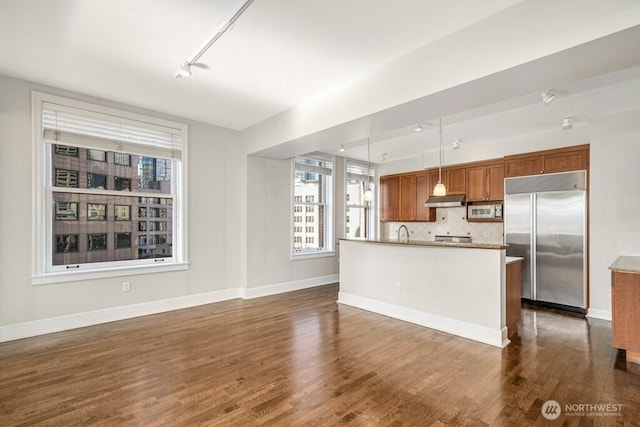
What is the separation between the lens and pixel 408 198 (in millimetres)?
7254

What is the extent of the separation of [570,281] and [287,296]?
4459mm

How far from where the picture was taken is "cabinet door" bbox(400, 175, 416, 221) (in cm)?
715

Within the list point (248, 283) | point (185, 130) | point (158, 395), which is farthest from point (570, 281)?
point (185, 130)

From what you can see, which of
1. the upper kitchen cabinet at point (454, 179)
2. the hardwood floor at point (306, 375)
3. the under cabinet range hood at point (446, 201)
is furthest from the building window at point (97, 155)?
the upper kitchen cabinet at point (454, 179)

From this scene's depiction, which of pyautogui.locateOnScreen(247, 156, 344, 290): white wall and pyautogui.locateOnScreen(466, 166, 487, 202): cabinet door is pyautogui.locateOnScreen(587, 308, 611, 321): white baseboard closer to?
pyautogui.locateOnScreen(466, 166, 487, 202): cabinet door

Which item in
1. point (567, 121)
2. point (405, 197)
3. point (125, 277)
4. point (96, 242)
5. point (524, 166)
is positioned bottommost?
point (125, 277)

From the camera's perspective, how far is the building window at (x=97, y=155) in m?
4.22

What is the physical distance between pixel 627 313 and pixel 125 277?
19.2ft

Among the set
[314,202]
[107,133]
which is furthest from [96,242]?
[314,202]

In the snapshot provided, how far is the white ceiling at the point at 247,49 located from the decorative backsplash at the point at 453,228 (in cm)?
226

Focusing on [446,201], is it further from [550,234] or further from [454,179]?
[550,234]

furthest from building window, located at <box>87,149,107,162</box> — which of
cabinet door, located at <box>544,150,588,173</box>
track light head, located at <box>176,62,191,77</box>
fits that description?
cabinet door, located at <box>544,150,588,173</box>

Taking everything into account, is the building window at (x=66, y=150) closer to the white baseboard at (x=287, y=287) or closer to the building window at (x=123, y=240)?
the building window at (x=123, y=240)

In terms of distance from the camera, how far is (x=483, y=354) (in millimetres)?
3215
